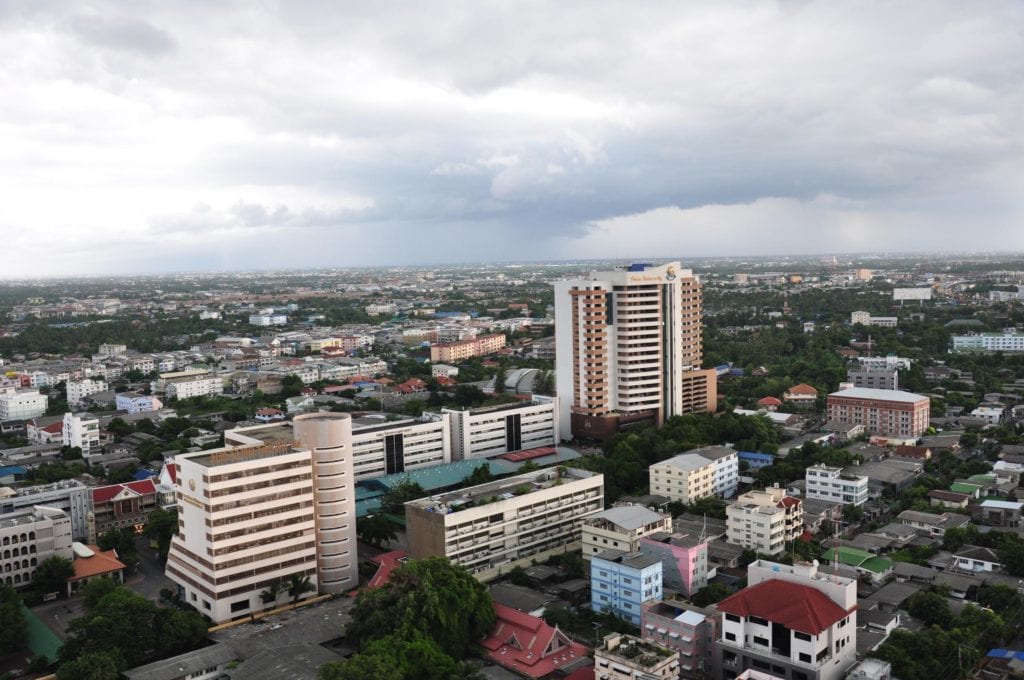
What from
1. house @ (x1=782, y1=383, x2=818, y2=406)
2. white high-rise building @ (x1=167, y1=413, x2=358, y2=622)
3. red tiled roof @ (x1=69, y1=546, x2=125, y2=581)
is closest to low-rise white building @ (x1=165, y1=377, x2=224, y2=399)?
red tiled roof @ (x1=69, y1=546, x2=125, y2=581)

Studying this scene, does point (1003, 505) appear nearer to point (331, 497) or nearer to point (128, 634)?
point (331, 497)

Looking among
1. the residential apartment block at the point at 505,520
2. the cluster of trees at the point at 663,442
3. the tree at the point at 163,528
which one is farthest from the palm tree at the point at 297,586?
the cluster of trees at the point at 663,442

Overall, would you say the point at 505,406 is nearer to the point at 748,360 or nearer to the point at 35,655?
the point at 35,655

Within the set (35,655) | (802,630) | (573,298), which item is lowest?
(35,655)

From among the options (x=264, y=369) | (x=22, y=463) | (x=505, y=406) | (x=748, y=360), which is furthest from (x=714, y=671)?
(x=264, y=369)

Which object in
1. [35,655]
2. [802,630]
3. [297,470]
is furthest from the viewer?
[297,470]

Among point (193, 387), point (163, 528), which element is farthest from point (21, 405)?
point (163, 528)
